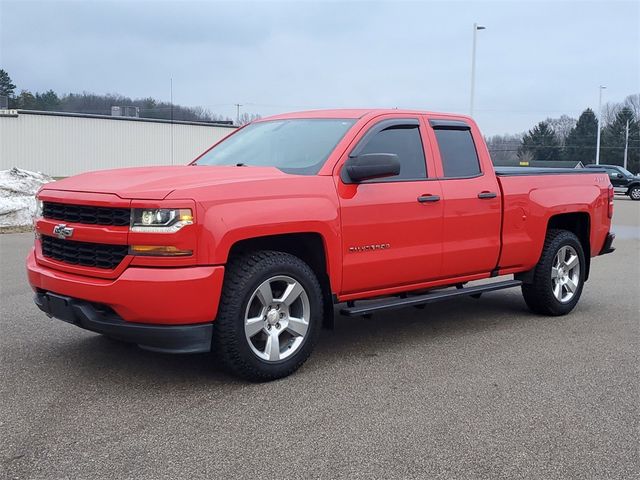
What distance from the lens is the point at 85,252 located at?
4.63 meters

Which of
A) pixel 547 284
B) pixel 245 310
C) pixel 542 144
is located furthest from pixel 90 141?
pixel 542 144

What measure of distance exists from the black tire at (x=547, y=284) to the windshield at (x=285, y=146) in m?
2.68

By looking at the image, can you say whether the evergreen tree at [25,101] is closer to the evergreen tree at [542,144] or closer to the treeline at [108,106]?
the treeline at [108,106]

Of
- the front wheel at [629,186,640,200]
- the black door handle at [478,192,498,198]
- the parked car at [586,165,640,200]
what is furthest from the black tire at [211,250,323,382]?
the front wheel at [629,186,640,200]

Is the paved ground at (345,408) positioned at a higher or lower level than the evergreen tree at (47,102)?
lower

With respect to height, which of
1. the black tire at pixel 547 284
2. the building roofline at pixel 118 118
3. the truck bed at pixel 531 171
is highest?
the building roofline at pixel 118 118

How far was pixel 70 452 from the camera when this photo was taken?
366 centimetres

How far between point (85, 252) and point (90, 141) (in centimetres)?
4312

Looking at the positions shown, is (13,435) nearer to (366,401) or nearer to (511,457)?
(366,401)

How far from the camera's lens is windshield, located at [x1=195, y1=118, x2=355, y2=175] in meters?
5.46

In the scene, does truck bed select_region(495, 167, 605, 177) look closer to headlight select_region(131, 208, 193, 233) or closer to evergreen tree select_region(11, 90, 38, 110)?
headlight select_region(131, 208, 193, 233)

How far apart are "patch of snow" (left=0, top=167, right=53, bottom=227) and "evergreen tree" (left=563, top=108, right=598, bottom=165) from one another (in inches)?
3417

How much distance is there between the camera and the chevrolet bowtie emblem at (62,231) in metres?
4.68

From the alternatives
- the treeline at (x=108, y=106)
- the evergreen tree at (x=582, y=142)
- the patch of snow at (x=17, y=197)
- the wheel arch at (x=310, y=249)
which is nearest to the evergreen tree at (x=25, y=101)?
the treeline at (x=108, y=106)
